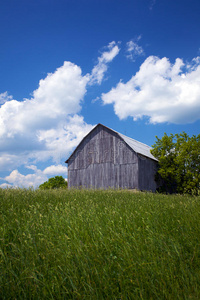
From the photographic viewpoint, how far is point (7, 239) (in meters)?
4.93

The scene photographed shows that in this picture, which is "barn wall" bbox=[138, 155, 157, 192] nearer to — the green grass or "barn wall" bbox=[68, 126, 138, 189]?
"barn wall" bbox=[68, 126, 138, 189]

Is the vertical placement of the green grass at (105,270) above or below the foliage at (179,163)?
below

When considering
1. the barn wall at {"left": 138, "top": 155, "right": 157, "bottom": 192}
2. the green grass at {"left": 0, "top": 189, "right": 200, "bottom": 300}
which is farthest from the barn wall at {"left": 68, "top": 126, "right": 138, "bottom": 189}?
the green grass at {"left": 0, "top": 189, "right": 200, "bottom": 300}

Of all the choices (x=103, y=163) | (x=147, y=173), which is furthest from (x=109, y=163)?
(x=147, y=173)

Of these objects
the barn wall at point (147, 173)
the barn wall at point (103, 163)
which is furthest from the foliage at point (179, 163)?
the barn wall at point (103, 163)

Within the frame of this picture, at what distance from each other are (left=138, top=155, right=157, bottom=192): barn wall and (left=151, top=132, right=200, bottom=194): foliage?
1.11 metres

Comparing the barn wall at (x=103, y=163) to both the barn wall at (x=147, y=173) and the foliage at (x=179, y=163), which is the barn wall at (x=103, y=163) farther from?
the foliage at (x=179, y=163)

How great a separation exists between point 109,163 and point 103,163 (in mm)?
720

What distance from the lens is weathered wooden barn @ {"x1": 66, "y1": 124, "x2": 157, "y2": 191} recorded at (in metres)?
24.5

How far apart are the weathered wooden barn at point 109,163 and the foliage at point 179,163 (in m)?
1.72

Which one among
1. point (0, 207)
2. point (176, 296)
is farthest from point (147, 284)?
point (0, 207)

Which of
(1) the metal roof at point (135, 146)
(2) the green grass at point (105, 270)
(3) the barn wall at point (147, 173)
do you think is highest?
(1) the metal roof at point (135, 146)

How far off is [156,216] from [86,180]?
2140 centimetres

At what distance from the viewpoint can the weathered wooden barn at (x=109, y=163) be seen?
24547 mm
